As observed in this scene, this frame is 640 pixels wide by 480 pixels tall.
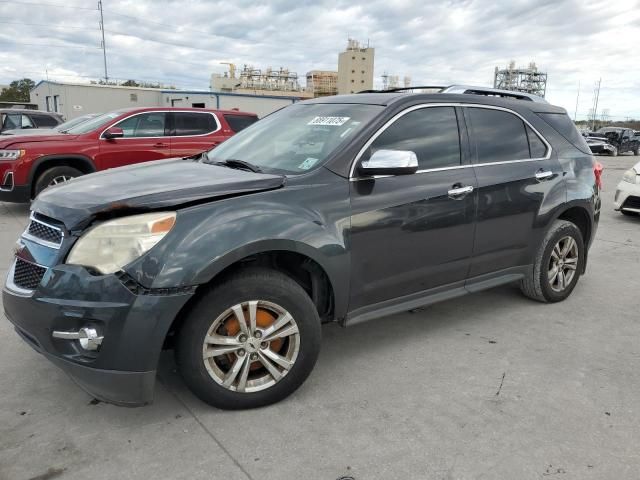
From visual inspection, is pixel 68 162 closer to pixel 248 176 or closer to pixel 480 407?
pixel 248 176

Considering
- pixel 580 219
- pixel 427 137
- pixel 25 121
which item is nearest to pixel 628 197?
pixel 580 219

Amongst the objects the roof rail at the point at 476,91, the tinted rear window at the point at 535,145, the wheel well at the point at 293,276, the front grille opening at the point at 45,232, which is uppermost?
the roof rail at the point at 476,91

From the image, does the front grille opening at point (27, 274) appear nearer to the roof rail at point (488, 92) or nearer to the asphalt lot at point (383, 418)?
the asphalt lot at point (383, 418)

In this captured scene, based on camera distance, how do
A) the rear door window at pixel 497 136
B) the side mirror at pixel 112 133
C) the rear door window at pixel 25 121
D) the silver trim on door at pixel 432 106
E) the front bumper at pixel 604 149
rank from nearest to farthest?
the silver trim on door at pixel 432 106
the rear door window at pixel 497 136
the side mirror at pixel 112 133
the rear door window at pixel 25 121
the front bumper at pixel 604 149

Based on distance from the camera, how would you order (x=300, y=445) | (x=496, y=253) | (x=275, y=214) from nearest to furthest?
(x=300, y=445) → (x=275, y=214) → (x=496, y=253)

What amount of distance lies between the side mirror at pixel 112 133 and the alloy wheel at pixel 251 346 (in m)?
6.72

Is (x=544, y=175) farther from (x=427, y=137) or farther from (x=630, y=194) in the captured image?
(x=630, y=194)

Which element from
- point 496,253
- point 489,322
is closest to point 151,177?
point 496,253

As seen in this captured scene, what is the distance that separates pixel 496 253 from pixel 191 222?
2.44 metres

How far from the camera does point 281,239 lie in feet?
9.04

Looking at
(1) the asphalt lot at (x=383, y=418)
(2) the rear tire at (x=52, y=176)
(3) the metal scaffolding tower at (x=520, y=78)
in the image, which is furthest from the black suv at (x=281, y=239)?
(3) the metal scaffolding tower at (x=520, y=78)

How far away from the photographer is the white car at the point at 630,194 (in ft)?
28.5

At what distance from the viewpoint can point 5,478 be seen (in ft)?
7.47

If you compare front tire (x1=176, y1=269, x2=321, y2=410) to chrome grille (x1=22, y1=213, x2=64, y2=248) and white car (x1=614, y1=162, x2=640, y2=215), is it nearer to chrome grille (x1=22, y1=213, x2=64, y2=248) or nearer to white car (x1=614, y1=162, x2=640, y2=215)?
chrome grille (x1=22, y1=213, x2=64, y2=248)
